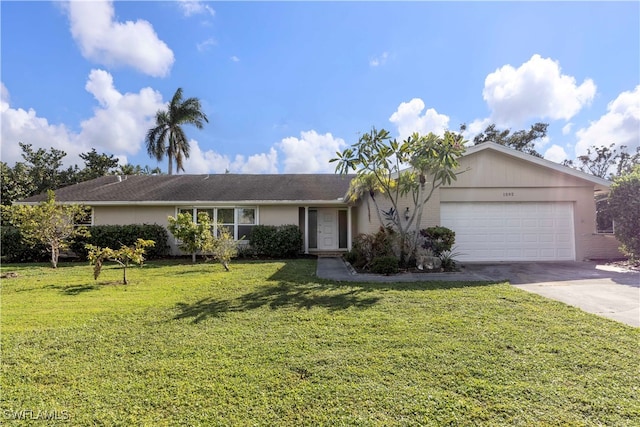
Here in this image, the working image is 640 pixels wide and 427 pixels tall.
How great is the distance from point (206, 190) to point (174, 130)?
12260 mm

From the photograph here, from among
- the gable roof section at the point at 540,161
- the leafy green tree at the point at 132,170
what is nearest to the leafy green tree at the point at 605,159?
the gable roof section at the point at 540,161

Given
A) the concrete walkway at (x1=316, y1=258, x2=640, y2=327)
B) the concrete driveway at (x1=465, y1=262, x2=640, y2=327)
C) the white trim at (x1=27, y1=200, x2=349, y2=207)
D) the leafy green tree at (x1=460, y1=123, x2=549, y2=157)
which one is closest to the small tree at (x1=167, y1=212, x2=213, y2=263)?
the white trim at (x1=27, y1=200, x2=349, y2=207)

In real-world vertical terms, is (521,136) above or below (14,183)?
above

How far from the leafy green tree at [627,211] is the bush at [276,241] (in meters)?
10.9

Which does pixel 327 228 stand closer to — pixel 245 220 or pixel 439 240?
pixel 245 220

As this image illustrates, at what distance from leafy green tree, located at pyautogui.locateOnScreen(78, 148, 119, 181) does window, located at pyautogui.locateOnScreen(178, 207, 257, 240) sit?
19605 millimetres

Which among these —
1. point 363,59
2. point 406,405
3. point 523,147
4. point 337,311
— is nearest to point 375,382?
point 406,405

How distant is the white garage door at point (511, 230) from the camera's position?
11156 millimetres

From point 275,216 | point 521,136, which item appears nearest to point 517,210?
point 275,216

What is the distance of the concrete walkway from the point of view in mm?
5500

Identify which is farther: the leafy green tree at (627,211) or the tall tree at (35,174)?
the tall tree at (35,174)

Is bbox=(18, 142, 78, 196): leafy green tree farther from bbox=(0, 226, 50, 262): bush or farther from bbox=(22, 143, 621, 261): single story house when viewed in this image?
bbox=(22, 143, 621, 261): single story house

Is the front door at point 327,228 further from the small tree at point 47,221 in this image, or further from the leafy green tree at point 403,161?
the small tree at point 47,221

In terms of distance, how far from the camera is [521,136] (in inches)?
1134
